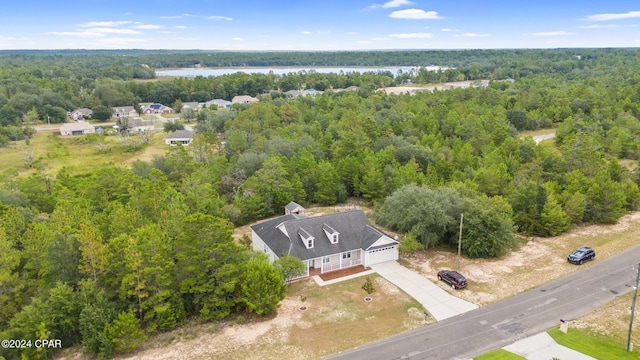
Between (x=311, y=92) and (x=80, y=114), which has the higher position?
(x=311, y=92)

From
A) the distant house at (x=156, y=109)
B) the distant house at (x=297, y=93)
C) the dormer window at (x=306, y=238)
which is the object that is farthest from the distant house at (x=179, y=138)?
the dormer window at (x=306, y=238)

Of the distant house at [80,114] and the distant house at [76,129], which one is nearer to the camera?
the distant house at [76,129]

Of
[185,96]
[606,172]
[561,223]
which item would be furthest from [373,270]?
[185,96]

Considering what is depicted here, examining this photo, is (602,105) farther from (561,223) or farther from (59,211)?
Result: (59,211)

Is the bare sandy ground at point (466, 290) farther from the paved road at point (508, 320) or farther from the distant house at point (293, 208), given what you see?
the distant house at point (293, 208)

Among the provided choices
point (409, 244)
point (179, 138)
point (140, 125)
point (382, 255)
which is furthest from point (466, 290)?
point (140, 125)

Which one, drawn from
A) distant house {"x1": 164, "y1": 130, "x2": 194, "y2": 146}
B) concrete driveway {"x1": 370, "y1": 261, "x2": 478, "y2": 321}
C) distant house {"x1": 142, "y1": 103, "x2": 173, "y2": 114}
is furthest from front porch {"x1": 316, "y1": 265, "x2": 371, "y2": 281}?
distant house {"x1": 142, "y1": 103, "x2": 173, "y2": 114}

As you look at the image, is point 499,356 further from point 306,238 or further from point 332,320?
point 306,238

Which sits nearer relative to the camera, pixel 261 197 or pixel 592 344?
pixel 592 344
